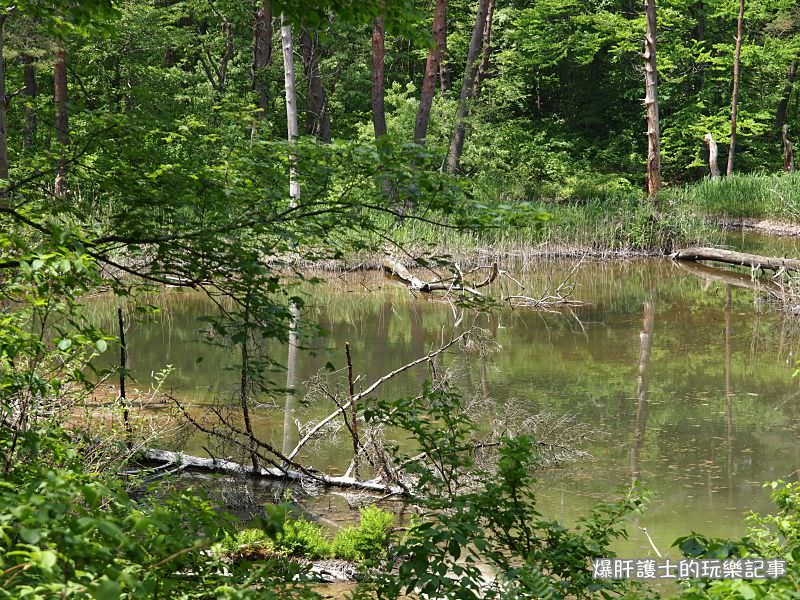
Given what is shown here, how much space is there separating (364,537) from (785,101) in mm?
34502

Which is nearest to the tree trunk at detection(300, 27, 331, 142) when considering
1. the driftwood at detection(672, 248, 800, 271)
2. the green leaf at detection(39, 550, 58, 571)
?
the driftwood at detection(672, 248, 800, 271)

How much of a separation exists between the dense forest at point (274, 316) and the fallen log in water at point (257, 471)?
22 mm

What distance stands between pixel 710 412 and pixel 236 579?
650 cm

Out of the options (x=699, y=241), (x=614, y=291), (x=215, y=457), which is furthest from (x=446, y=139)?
(x=215, y=457)

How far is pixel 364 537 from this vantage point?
18.0 ft

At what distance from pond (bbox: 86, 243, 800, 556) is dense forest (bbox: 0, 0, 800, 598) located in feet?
0.54

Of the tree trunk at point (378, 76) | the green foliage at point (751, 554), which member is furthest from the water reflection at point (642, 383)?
the tree trunk at point (378, 76)

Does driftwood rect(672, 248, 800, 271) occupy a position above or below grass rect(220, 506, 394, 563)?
above

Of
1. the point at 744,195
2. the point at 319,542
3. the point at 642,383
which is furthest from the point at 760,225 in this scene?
the point at 319,542

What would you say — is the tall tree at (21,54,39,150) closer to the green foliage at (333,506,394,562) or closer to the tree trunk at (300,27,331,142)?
the tree trunk at (300,27,331,142)

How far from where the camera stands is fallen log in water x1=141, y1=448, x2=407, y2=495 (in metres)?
6.46

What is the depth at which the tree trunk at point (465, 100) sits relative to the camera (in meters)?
22.9

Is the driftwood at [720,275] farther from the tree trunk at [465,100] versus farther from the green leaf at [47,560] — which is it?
the green leaf at [47,560]

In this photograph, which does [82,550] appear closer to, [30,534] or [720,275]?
[30,534]
